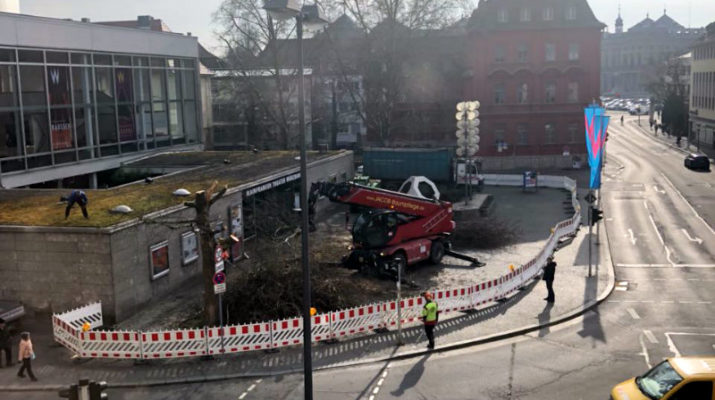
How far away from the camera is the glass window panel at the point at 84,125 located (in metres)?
36.0

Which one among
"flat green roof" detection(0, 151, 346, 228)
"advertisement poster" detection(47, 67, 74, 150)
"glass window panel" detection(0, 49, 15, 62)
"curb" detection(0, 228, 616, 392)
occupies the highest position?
"glass window panel" detection(0, 49, 15, 62)

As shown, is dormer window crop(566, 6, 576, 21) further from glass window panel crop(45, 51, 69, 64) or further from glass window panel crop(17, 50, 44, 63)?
glass window panel crop(17, 50, 44, 63)

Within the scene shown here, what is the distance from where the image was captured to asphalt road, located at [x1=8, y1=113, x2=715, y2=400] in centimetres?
1661

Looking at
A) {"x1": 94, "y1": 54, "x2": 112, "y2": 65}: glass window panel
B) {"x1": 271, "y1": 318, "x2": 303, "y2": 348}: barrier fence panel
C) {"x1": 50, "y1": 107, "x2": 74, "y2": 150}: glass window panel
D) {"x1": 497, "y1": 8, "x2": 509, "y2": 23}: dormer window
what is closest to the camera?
{"x1": 271, "y1": 318, "x2": 303, "y2": 348}: barrier fence panel

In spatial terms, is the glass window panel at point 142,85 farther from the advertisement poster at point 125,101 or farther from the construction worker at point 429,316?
the construction worker at point 429,316

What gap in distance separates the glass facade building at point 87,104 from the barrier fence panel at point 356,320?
19.2 m

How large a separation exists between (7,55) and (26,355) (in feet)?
60.7

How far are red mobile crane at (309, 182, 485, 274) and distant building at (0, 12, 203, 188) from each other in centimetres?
1412

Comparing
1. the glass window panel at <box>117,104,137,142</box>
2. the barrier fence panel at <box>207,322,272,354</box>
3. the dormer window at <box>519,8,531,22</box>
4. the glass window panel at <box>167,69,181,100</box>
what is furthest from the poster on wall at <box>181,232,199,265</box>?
the dormer window at <box>519,8,531,22</box>

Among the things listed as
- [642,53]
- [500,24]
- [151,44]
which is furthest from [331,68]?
[642,53]

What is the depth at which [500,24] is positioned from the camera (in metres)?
64.9

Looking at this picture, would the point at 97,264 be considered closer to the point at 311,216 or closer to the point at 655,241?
the point at 311,216

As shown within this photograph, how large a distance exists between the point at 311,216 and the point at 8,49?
1469 cm

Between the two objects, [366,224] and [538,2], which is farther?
[538,2]
